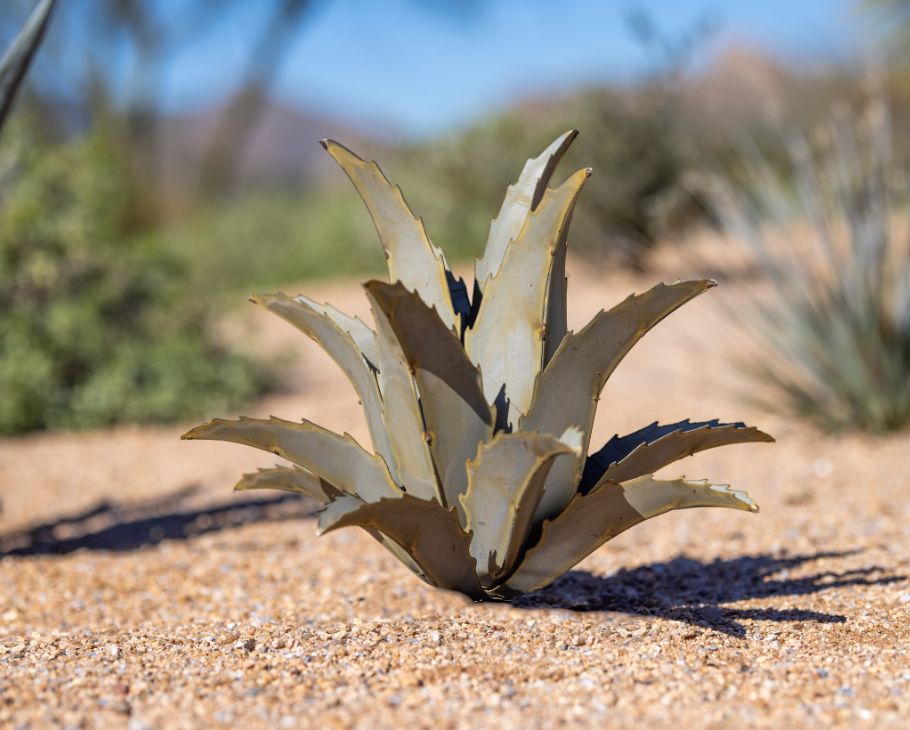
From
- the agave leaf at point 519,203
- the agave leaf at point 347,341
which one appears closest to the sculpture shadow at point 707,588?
the agave leaf at point 347,341

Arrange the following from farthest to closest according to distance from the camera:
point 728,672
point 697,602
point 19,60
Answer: point 19,60
point 697,602
point 728,672

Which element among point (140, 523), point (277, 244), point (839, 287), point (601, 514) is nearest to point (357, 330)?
point (601, 514)

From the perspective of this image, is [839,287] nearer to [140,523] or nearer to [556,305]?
[556,305]

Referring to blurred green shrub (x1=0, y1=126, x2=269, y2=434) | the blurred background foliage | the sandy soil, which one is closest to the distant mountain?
the blurred background foliage

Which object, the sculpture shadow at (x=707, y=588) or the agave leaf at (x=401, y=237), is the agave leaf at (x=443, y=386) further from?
the sculpture shadow at (x=707, y=588)

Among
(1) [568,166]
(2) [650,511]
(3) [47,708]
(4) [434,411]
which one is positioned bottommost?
(3) [47,708]

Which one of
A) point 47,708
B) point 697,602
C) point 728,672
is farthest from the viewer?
point 697,602

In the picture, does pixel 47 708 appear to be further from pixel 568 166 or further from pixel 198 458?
pixel 568 166

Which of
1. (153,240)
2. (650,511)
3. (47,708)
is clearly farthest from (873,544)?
(153,240)

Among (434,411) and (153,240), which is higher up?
(153,240)
